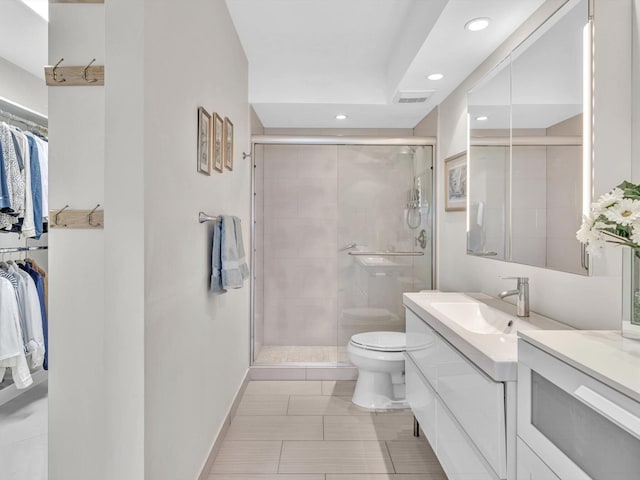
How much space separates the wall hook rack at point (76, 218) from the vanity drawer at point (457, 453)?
4.66 ft

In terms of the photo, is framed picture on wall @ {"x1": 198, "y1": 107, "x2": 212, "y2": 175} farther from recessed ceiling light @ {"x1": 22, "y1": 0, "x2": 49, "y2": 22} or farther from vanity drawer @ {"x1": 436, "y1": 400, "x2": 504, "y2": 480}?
vanity drawer @ {"x1": 436, "y1": 400, "x2": 504, "y2": 480}

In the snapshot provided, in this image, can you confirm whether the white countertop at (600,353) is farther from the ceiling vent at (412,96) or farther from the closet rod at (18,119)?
the closet rod at (18,119)

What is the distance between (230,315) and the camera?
2613 millimetres

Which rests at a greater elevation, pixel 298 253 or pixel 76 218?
pixel 76 218

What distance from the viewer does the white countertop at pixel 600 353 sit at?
0.81 meters

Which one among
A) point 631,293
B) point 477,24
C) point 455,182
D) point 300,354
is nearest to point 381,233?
point 455,182

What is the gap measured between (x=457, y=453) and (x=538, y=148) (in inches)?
50.0

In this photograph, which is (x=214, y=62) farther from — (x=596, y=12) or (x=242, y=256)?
(x=596, y=12)

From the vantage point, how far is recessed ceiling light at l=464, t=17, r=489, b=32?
1.95 metres

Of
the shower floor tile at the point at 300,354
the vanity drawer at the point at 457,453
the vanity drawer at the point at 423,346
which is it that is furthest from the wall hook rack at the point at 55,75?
the shower floor tile at the point at 300,354

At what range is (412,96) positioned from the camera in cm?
309

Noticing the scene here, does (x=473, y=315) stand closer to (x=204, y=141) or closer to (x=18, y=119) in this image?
(x=204, y=141)

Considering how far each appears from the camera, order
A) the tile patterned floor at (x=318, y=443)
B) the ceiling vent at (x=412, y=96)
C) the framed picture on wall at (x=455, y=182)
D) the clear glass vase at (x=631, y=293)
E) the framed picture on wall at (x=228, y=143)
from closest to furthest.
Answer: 1. the clear glass vase at (x=631, y=293)
2. the tile patterned floor at (x=318, y=443)
3. the framed picture on wall at (x=228, y=143)
4. the framed picture on wall at (x=455, y=182)
5. the ceiling vent at (x=412, y=96)

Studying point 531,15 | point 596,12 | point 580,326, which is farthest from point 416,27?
point 580,326
